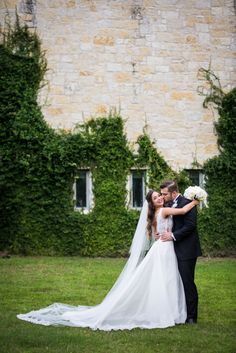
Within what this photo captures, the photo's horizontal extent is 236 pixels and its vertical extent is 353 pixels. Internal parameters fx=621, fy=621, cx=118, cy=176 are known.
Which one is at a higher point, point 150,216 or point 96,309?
point 150,216

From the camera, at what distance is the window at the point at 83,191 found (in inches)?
655

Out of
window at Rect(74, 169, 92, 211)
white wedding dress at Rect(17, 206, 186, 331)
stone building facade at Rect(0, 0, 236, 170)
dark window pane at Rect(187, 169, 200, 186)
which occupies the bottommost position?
white wedding dress at Rect(17, 206, 186, 331)

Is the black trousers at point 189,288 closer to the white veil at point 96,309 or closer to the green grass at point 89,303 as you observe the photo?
the green grass at point 89,303

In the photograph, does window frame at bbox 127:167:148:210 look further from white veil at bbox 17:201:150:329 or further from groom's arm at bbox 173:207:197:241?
groom's arm at bbox 173:207:197:241

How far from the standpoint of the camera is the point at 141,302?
8.40m

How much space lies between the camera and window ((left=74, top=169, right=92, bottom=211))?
1662cm

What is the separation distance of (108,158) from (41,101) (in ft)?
7.66

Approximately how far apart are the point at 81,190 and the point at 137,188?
5.13 feet

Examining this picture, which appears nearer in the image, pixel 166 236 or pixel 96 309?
pixel 96 309

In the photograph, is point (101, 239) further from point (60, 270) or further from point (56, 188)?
point (60, 270)

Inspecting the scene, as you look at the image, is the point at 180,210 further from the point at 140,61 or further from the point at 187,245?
the point at 140,61

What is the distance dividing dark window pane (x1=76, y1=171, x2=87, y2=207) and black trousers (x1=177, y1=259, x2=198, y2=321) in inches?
325

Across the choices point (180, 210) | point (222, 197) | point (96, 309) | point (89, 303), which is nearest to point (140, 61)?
point (222, 197)

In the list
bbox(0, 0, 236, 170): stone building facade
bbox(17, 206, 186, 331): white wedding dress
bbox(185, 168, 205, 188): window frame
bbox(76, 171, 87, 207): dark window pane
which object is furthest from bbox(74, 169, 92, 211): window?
bbox(17, 206, 186, 331): white wedding dress
